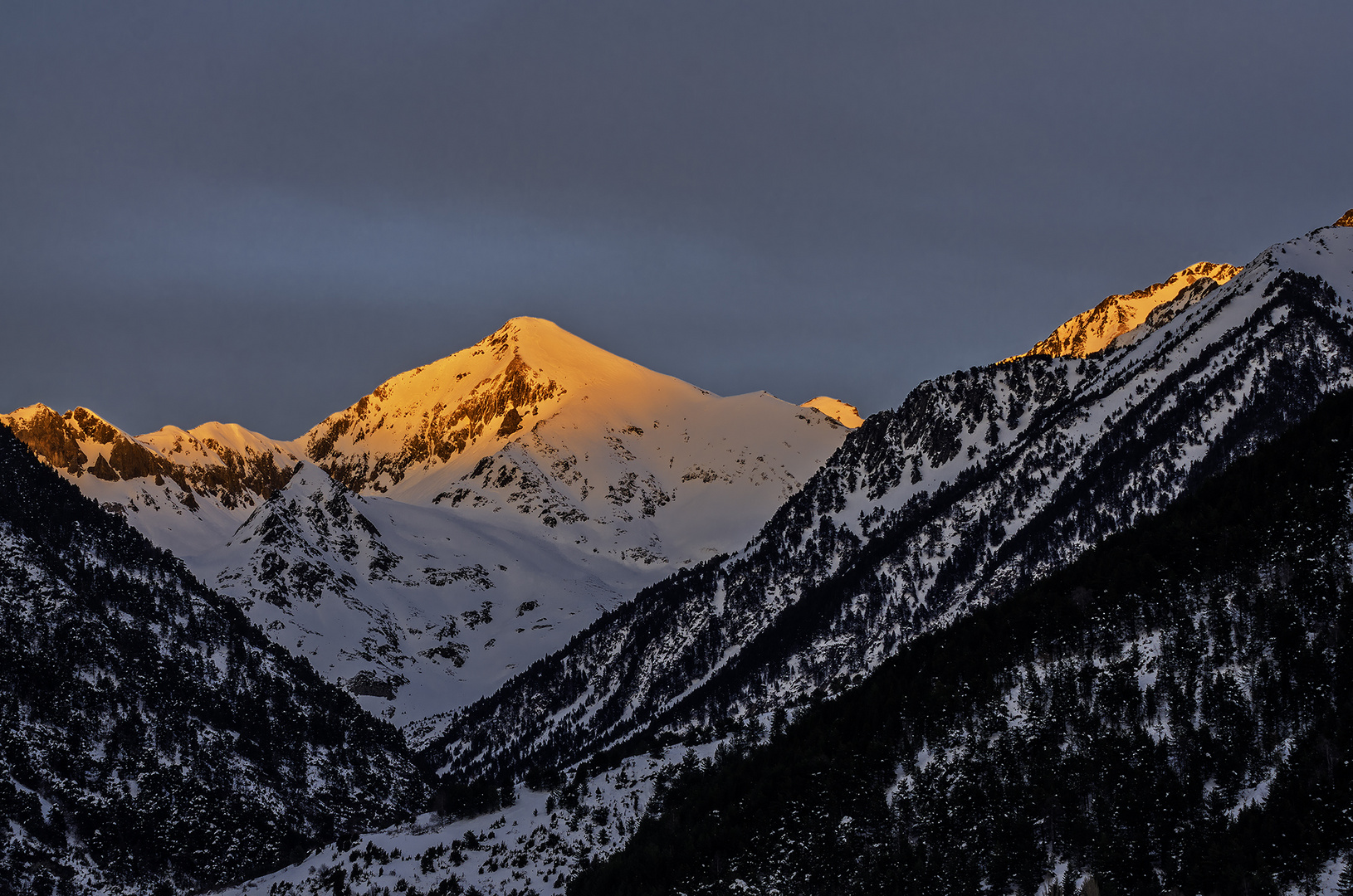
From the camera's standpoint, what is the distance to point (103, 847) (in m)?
182

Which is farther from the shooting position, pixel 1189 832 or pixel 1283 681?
pixel 1283 681

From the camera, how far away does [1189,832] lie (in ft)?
294

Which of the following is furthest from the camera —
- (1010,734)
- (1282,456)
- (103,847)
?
(103,847)

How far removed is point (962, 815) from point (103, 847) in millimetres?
131424

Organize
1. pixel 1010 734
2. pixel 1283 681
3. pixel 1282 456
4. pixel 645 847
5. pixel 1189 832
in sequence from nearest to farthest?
1. pixel 1189 832
2. pixel 1283 681
3. pixel 1010 734
4. pixel 645 847
5. pixel 1282 456

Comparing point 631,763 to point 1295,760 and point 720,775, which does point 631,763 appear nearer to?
point 720,775

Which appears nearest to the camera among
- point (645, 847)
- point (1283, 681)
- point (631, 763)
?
point (1283, 681)

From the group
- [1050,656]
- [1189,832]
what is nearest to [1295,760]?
[1189,832]

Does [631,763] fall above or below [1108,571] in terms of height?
below

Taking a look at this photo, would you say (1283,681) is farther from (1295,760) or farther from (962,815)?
(962,815)

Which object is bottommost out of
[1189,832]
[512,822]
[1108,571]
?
[1189,832]

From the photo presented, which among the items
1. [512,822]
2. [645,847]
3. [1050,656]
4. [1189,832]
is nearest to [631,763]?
[512,822]

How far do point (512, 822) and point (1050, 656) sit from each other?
2338 inches

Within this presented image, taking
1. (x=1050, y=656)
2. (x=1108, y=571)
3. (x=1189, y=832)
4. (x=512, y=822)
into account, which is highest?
(x=1108, y=571)
